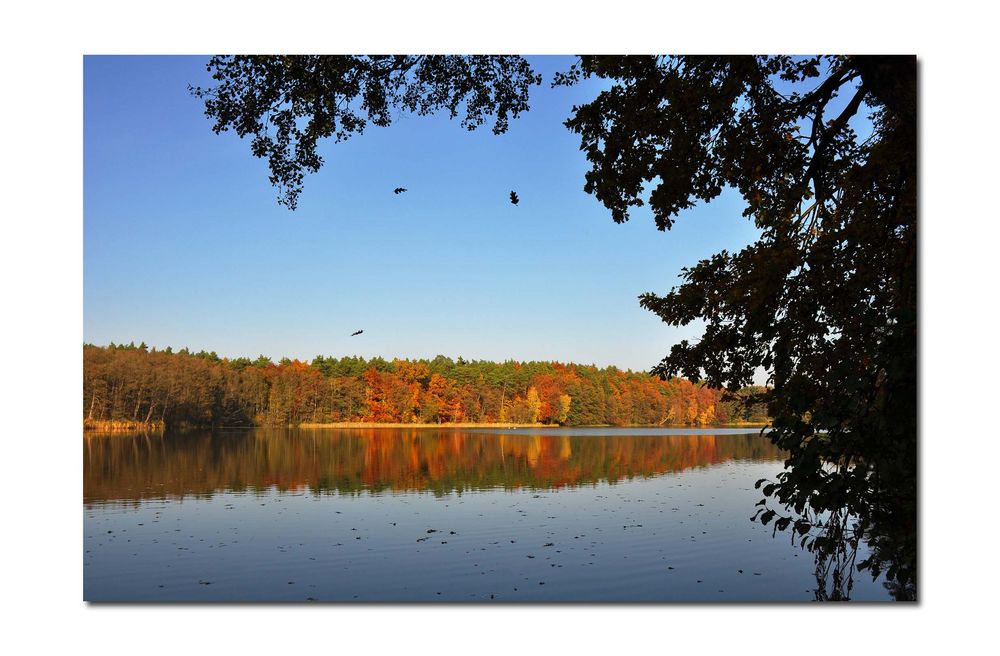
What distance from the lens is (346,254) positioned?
28.7ft

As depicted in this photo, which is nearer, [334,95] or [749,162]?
[749,162]

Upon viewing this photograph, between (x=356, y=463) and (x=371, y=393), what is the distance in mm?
10685

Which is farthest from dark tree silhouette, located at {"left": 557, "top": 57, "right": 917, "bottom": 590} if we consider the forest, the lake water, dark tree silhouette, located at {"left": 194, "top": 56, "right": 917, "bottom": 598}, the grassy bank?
the grassy bank

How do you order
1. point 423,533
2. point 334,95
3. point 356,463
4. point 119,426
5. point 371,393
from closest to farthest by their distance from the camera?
point 334,95 → point 423,533 → point 119,426 → point 356,463 → point 371,393

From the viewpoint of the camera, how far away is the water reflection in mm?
12148

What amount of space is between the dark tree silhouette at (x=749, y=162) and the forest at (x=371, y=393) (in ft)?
9.83

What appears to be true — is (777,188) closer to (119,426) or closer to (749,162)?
(749,162)

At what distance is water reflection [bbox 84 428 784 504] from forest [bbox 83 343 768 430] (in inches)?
27.3

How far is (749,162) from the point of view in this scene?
528 cm

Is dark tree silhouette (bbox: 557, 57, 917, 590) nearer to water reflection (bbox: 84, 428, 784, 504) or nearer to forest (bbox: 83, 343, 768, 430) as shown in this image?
forest (bbox: 83, 343, 768, 430)

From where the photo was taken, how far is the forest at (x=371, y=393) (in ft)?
37.6

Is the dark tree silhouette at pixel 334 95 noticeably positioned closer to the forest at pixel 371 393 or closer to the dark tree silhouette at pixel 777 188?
the dark tree silhouette at pixel 777 188

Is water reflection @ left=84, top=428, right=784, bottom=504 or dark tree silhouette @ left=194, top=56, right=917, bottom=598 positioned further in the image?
water reflection @ left=84, top=428, right=784, bottom=504

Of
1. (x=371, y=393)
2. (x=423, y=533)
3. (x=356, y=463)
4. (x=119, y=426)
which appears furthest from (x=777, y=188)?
(x=371, y=393)
